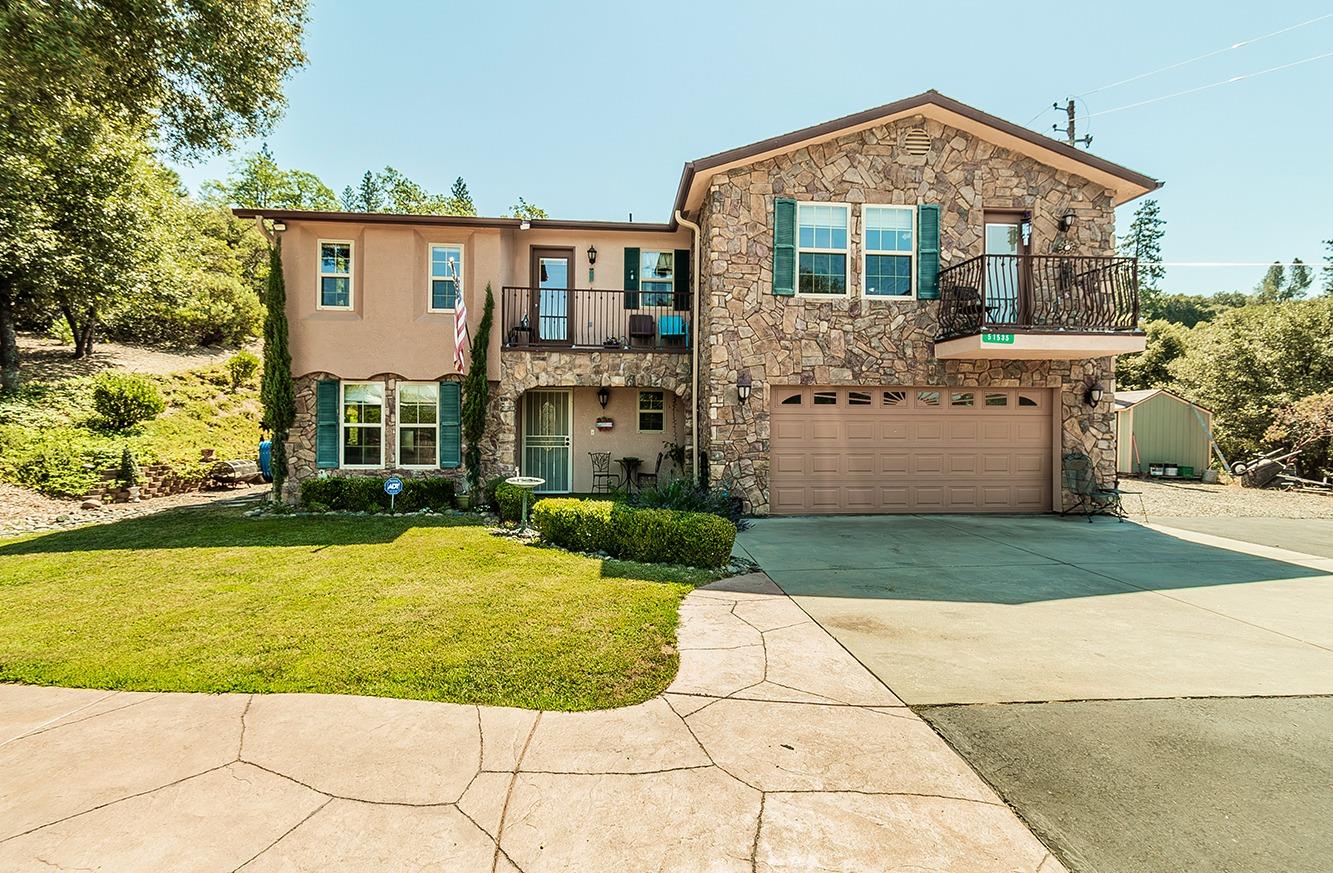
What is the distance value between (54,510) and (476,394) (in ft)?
24.1

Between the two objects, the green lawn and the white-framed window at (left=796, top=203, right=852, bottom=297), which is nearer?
the green lawn

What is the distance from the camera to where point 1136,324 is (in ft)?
31.2

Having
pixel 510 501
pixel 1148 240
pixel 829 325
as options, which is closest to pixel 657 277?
pixel 829 325

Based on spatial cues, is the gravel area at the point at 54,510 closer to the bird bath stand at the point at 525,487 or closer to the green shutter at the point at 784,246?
the bird bath stand at the point at 525,487

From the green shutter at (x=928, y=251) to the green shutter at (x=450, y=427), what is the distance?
8651mm

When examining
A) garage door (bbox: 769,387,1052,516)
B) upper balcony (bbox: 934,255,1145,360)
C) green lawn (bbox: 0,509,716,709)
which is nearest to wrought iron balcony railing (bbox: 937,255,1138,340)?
upper balcony (bbox: 934,255,1145,360)

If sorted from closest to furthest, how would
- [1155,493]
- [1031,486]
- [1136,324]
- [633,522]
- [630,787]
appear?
[630,787]
[633,522]
[1136,324]
[1031,486]
[1155,493]

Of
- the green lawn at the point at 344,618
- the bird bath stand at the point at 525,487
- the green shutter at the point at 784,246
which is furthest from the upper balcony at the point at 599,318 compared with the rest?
the green lawn at the point at 344,618

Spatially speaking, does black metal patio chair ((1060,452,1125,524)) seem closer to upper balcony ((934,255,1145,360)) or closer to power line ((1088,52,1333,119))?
upper balcony ((934,255,1145,360))

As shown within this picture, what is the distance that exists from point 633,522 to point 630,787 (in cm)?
428

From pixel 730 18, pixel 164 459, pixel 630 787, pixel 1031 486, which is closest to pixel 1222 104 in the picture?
pixel 1031 486

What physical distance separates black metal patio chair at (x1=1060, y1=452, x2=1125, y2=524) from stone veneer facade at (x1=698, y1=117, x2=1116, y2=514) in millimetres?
224

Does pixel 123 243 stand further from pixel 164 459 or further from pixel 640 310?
pixel 640 310

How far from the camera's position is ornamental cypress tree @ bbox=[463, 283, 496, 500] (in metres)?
10.8
